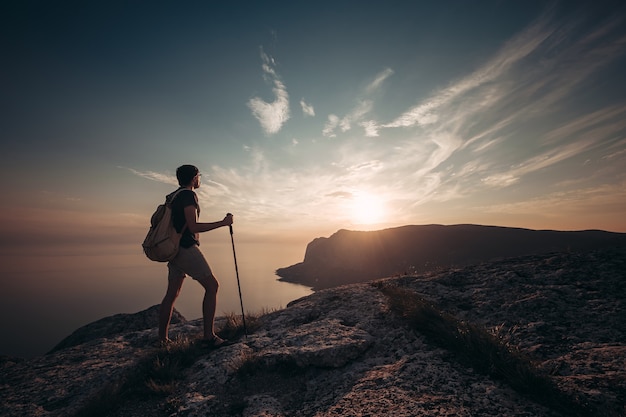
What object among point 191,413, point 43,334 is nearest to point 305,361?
point 191,413

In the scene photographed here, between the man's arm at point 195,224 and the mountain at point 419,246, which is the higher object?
the man's arm at point 195,224

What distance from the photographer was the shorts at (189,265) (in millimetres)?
5381

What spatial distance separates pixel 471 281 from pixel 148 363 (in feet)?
23.5

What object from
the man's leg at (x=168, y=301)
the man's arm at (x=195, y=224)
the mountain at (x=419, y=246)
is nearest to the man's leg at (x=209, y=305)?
the man's leg at (x=168, y=301)

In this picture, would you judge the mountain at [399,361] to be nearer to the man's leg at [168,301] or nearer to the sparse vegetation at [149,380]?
the sparse vegetation at [149,380]

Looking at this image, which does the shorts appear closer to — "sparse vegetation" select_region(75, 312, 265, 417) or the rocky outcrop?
"sparse vegetation" select_region(75, 312, 265, 417)

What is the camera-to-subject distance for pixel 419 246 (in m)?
112

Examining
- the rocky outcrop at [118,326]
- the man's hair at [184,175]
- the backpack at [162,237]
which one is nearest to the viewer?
the backpack at [162,237]

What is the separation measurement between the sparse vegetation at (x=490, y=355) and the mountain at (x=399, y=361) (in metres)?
0.01

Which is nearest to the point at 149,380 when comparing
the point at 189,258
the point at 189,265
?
the point at 189,265

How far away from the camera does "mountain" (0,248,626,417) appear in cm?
273

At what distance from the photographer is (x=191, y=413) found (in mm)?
3453

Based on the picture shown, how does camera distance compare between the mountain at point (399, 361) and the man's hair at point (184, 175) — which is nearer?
the mountain at point (399, 361)

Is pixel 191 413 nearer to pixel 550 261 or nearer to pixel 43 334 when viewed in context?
pixel 550 261
